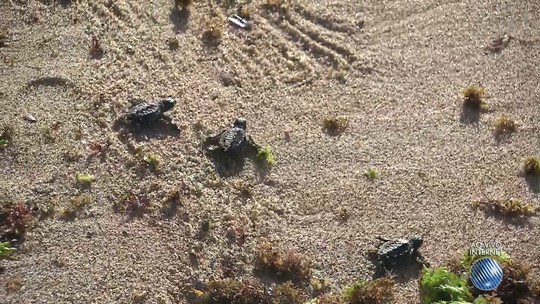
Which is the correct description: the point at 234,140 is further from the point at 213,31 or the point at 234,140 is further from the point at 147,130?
the point at 213,31

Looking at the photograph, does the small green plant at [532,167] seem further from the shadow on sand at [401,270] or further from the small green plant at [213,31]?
the small green plant at [213,31]

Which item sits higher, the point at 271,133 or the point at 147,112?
the point at 271,133

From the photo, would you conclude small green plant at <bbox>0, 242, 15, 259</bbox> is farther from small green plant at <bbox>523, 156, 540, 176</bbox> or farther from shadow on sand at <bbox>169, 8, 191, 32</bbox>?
small green plant at <bbox>523, 156, 540, 176</bbox>

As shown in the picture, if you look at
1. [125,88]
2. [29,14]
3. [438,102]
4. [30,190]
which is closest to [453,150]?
[438,102]

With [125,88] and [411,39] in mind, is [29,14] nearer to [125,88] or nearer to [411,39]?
[125,88]

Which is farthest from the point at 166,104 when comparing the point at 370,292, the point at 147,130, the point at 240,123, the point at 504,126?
the point at 504,126

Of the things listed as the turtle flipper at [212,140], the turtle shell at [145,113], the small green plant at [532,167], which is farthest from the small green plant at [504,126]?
the turtle shell at [145,113]
